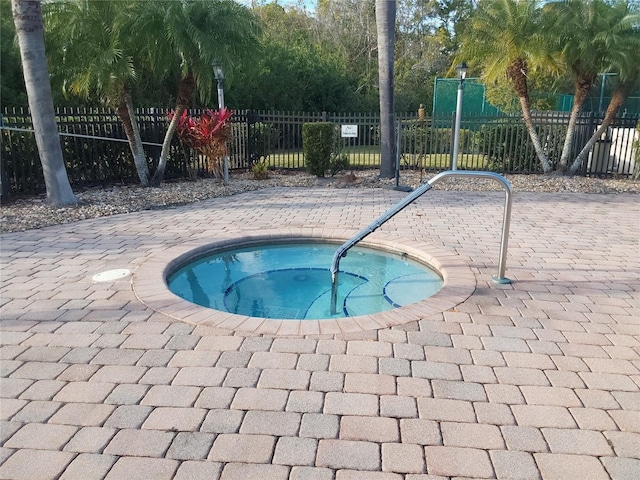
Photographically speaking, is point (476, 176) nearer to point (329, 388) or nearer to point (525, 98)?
point (329, 388)

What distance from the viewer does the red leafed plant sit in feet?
33.2

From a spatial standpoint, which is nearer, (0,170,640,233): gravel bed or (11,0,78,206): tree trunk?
(11,0,78,206): tree trunk

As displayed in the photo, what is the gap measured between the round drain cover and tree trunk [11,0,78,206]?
3878 mm

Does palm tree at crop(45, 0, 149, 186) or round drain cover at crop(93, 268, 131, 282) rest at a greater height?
palm tree at crop(45, 0, 149, 186)

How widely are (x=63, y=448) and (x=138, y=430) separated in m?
0.33

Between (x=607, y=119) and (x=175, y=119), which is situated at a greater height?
(x=175, y=119)

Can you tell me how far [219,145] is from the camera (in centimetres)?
1030

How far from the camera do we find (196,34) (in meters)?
8.80

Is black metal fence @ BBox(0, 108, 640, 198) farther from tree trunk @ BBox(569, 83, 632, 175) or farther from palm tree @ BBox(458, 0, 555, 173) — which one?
palm tree @ BBox(458, 0, 555, 173)

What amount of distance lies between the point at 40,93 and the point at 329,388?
276 inches

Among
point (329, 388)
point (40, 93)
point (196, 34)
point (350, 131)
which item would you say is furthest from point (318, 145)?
point (329, 388)

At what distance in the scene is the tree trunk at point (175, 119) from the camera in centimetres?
1004

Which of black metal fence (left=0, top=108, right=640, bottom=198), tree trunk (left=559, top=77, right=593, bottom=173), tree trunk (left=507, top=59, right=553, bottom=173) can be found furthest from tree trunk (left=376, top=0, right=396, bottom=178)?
tree trunk (left=559, top=77, right=593, bottom=173)

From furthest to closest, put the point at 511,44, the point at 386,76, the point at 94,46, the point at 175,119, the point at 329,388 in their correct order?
the point at 386,76 → the point at 511,44 → the point at 175,119 → the point at 94,46 → the point at 329,388
